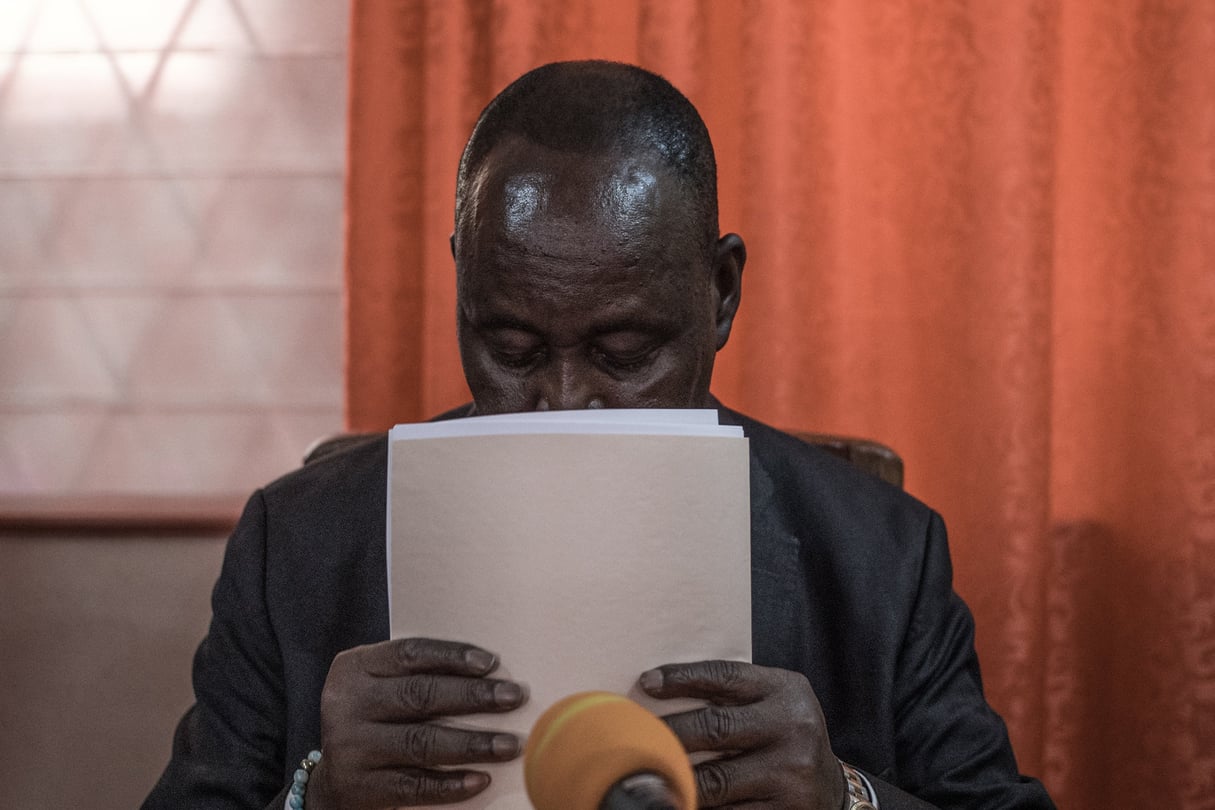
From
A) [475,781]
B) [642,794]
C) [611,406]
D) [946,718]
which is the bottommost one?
[946,718]

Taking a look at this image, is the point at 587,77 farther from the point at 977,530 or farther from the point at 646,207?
the point at 977,530

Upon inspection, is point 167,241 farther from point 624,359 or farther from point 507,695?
point 507,695

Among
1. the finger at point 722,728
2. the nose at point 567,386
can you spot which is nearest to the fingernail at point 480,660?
the finger at point 722,728

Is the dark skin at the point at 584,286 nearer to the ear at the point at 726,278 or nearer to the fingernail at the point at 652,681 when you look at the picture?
the ear at the point at 726,278

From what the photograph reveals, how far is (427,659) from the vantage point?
64 cm

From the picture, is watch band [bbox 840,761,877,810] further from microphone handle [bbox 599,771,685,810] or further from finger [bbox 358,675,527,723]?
microphone handle [bbox 599,771,685,810]

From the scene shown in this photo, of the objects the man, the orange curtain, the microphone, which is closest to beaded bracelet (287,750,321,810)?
the man

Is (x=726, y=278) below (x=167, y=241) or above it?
below

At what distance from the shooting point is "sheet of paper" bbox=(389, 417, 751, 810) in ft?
2.04

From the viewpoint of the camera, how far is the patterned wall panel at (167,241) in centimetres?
197

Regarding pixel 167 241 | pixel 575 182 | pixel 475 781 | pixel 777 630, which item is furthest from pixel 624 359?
pixel 167 241

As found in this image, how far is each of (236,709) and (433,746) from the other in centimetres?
51

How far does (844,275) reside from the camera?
171 cm

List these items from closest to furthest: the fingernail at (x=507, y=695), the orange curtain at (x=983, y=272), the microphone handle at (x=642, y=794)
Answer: the microphone handle at (x=642, y=794), the fingernail at (x=507, y=695), the orange curtain at (x=983, y=272)
